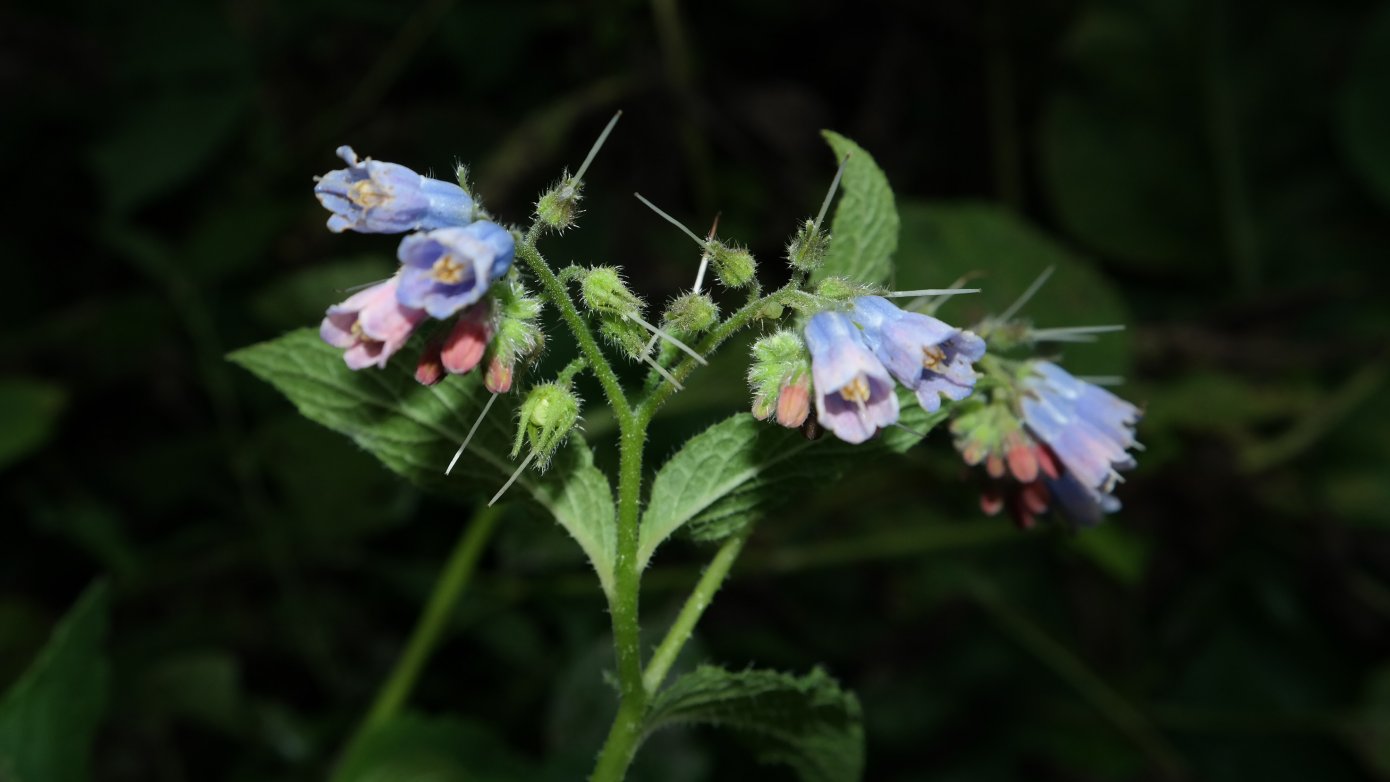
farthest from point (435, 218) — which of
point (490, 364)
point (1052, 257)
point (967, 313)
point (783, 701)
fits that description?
point (1052, 257)

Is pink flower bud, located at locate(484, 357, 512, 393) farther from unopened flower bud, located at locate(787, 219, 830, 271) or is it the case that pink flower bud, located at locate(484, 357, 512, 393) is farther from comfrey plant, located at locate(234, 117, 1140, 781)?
unopened flower bud, located at locate(787, 219, 830, 271)

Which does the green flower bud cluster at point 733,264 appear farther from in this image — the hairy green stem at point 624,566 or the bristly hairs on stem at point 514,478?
the bristly hairs on stem at point 514,478

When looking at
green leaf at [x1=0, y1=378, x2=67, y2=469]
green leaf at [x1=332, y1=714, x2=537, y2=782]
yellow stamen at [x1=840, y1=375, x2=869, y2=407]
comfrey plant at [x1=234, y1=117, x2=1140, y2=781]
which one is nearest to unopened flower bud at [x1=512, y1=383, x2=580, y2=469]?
comfrey plant at [x1=234, y1=117, x2=1140, y2=781]

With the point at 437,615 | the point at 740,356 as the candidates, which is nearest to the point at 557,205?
the point at 740,356

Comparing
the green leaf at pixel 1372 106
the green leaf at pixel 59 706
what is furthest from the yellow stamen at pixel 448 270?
the green leaf at pixel 1372 106

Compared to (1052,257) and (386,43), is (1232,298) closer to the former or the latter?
(1052,257)

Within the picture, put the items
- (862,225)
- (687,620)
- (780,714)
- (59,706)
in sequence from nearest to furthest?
(687,620)
(780,714)
(862,225)
(59,706)

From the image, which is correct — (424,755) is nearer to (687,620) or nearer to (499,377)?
(687,620)
